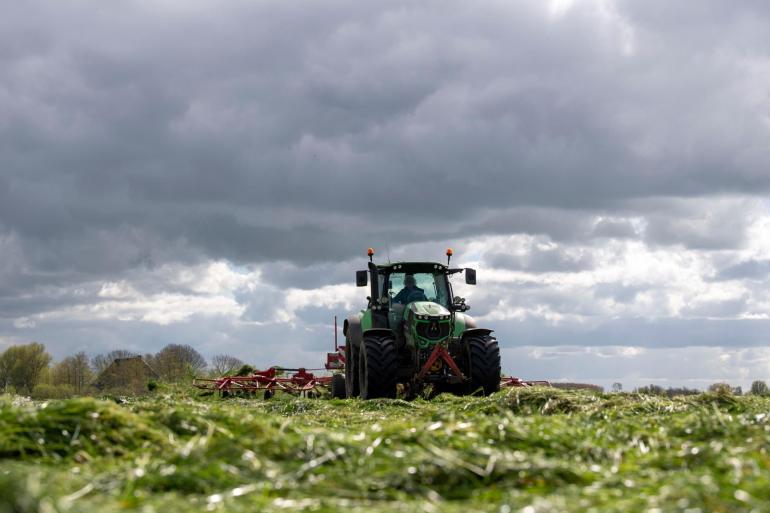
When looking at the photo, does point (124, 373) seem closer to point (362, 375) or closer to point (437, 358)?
point (362, 375)

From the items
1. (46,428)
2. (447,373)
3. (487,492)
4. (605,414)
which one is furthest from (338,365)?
(487,492)

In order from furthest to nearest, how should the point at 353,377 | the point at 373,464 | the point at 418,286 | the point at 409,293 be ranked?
the point at 353,377 < the point at 418,286 < the point at 409,293 < the point at 373,464

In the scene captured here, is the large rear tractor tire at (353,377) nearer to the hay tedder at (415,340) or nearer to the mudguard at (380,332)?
the hay tedder at (415,340)

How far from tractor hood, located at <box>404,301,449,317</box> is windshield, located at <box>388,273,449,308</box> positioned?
957 mm

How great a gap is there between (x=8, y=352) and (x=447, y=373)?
31068 millimetres

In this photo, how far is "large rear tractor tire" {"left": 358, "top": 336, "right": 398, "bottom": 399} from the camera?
1577 centimetres

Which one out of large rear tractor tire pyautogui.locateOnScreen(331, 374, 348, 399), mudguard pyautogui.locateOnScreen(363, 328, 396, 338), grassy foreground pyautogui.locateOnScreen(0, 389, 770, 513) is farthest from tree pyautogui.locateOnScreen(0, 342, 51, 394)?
grassy foreground pyautogui.locateOnScreen(0, 389, 770, 513)

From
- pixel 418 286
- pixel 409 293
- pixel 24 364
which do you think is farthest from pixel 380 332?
pixel 24 364

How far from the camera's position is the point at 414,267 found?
58.8 ft

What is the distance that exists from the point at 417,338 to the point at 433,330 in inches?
13.3

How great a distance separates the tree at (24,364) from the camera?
38.7 metres

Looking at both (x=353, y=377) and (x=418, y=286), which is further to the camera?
(x=353, y=377)

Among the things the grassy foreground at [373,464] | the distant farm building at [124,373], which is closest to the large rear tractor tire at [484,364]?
the grassy foreground at [373,464]

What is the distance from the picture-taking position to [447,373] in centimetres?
1628
